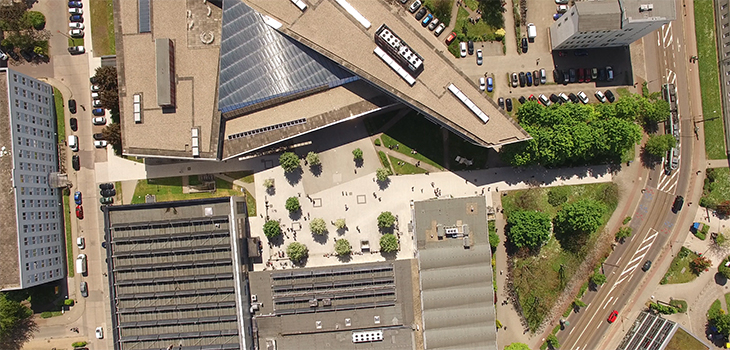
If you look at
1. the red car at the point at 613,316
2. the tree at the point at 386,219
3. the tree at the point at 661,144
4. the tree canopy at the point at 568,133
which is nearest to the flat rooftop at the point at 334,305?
the tree at the point at 386,219

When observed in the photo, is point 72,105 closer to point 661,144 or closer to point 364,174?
point 364,174

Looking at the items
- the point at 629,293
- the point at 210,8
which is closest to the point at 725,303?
the point at 629,293

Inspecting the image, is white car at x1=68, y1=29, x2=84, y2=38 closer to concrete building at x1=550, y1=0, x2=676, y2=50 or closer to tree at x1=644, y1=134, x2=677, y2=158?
concrete building at x1=550, y1=0, x2=676, y2=50

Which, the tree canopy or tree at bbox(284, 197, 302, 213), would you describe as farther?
tree at bbox(284, 197, 302, 213)

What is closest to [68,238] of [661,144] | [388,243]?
[388,243]

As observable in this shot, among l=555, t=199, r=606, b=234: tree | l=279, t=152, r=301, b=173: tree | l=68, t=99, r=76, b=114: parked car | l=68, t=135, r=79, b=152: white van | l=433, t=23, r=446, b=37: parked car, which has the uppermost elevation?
l=433, t=23, r=446, b=37: parked car

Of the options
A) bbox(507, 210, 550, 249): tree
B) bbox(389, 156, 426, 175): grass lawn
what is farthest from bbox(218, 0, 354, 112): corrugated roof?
bbox(507, 210, 550, 249): tree
